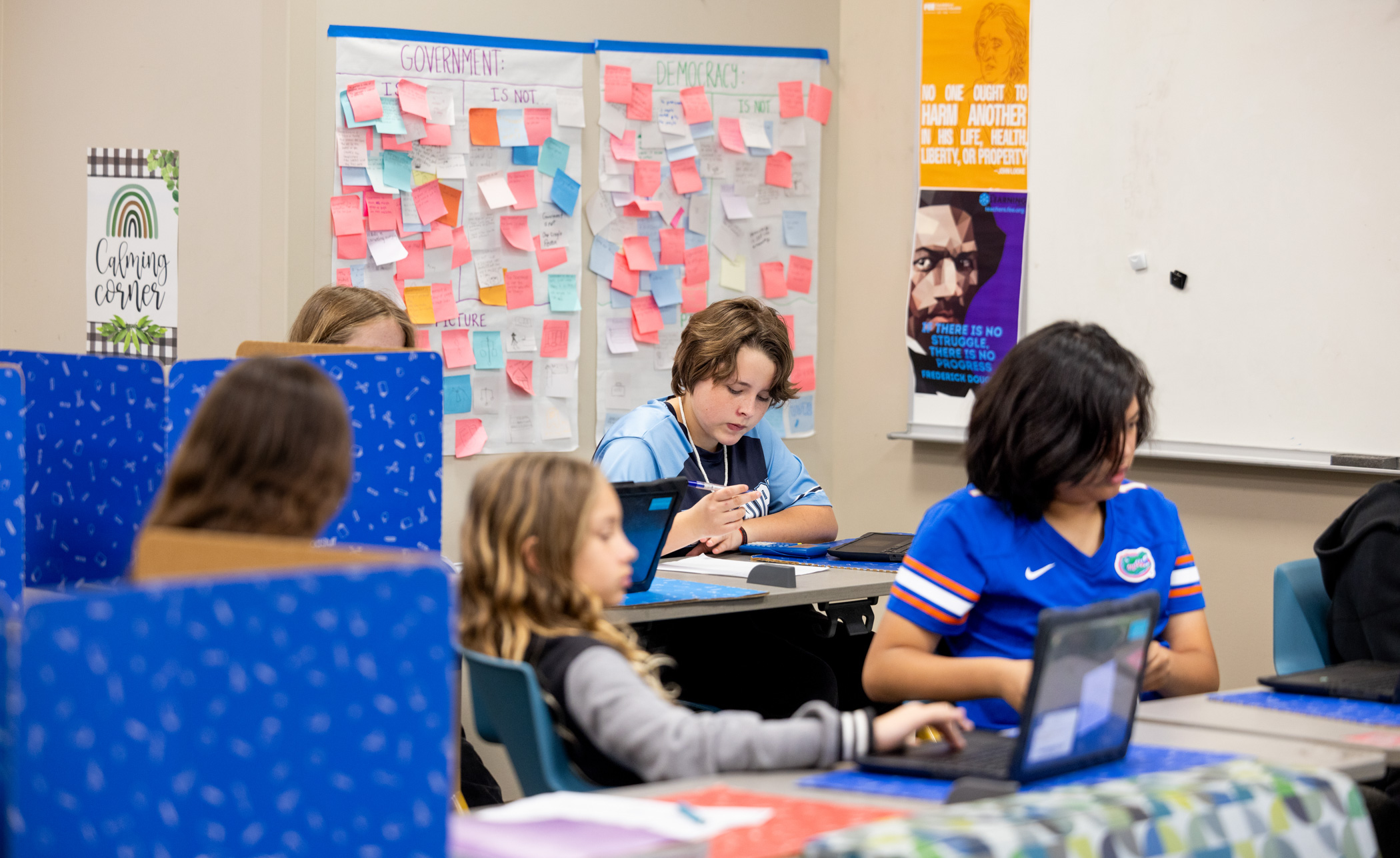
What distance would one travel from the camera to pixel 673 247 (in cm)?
448

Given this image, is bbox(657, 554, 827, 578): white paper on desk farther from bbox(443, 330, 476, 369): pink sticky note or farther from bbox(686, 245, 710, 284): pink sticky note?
bbox(686, 245, 710, 284): pink sticky note

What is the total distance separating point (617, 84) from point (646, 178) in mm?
303

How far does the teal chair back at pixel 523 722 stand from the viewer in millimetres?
1687

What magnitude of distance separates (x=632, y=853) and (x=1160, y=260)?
9.95ft

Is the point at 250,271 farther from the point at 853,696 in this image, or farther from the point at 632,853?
the point at 632,853

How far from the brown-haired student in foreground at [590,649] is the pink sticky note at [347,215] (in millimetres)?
2294

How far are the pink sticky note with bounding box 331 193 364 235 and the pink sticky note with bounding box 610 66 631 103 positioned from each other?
87 cm

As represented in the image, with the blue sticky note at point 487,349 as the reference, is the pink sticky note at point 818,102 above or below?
above

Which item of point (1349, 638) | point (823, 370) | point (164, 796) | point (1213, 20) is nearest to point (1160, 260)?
point (1213, 20)

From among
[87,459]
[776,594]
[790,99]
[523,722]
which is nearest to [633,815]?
[523,722]

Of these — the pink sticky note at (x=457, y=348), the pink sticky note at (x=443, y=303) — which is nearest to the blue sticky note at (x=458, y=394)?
the pink sticky note at (x=457, y=348)

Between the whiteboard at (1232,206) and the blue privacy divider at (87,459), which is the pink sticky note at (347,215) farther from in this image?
the whiteboard at (1232,206)

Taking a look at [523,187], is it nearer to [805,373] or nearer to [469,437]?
[469,437]

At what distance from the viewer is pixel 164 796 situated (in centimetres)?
110
